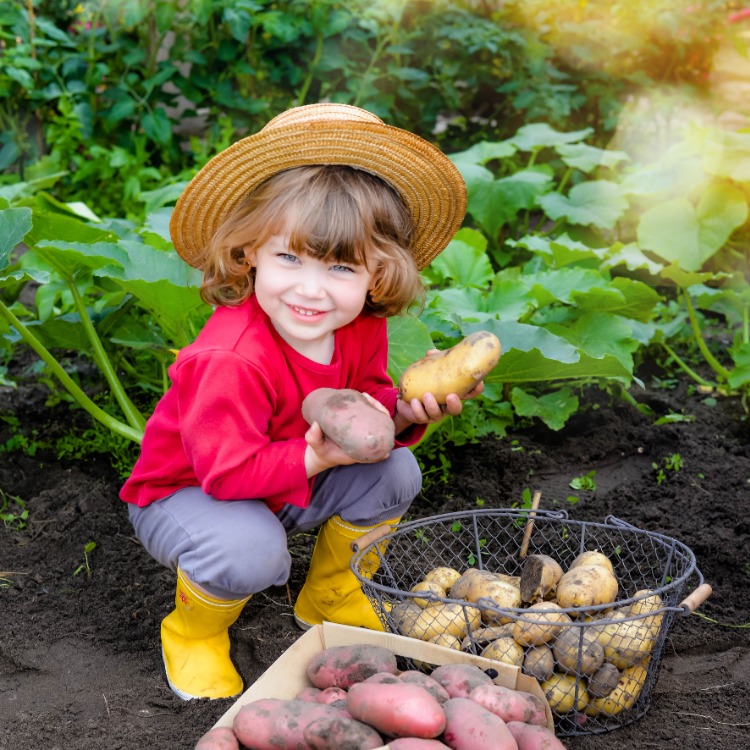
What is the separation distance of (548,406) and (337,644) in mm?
1464

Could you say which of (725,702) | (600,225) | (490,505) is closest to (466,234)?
(600,225)

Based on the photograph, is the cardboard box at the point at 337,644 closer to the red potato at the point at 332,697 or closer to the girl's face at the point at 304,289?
the red potato at the point at 332,697

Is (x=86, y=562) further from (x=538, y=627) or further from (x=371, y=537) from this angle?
(x=538, y=627)

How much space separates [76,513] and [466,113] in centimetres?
385

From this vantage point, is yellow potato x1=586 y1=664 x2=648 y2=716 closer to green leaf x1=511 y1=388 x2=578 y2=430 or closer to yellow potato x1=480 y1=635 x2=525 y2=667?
yellow potato x1=480 y1=635 x2=525 y2=667

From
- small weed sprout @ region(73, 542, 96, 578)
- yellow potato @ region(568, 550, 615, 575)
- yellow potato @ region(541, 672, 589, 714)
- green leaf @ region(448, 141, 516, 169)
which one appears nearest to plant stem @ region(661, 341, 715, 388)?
green leaf @ region(448, 141, 516, 169)

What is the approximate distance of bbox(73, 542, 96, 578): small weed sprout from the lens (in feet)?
8.73

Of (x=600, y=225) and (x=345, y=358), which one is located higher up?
(x=345, y=358)

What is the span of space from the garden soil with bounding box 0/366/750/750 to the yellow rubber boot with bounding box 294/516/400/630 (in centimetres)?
9

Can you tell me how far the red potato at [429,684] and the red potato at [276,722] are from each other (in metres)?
0.14

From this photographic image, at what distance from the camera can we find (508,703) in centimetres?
177

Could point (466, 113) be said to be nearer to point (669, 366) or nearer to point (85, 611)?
point (669, 366)

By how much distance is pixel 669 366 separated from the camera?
407 cm

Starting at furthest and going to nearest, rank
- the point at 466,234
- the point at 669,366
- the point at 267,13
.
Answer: the point at 267,13, the point at 669,366, the point at 466,234
